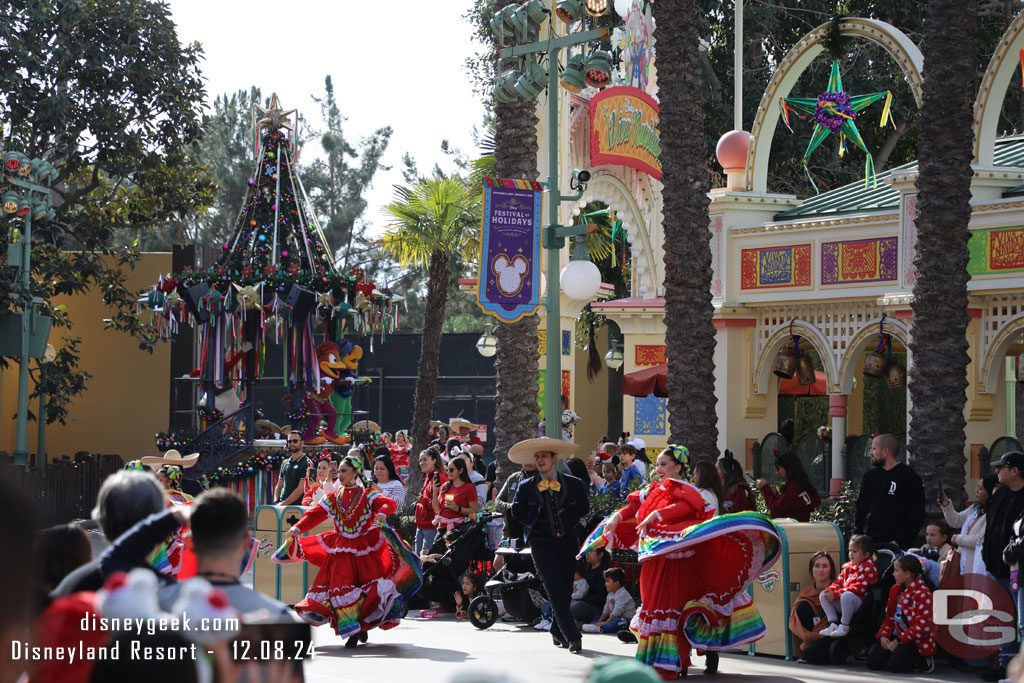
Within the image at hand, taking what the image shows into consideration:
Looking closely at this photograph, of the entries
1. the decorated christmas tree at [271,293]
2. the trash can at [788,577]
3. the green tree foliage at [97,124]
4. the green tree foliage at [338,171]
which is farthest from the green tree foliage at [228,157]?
the trash can at [788,577]

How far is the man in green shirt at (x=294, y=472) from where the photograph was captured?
1583cm

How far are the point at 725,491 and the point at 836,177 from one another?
22.4 m

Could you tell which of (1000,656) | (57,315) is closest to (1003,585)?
(1000,656)

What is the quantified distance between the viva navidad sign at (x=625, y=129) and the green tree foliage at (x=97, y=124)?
33.2ft

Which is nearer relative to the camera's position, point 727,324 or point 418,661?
point 418,661

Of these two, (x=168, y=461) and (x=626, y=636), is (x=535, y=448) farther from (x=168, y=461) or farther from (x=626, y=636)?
(x=168, y=461)

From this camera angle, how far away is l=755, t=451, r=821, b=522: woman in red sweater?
41.5ft

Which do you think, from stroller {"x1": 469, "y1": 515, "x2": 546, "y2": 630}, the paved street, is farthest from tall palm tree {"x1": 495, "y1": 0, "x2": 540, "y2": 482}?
the paved street

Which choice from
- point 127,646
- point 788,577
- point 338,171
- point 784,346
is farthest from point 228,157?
point 127,646

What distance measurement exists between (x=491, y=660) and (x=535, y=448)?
6.00 feet

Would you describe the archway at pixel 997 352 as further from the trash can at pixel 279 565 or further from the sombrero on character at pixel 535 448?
the trash can at pixel 279 565

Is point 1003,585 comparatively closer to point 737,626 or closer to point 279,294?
point 737,626

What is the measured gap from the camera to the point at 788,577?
37.9ft

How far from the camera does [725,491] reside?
1266 centimetres
